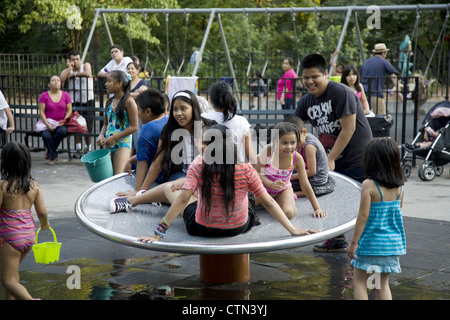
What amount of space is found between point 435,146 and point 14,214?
25.2 feet

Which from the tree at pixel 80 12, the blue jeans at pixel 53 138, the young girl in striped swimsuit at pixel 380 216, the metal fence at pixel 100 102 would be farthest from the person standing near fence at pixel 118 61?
the tree at pixel 80 12

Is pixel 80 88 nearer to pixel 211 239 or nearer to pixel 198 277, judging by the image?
pixel 198 277

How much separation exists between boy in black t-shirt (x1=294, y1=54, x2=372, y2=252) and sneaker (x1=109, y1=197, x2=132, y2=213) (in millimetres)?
1962

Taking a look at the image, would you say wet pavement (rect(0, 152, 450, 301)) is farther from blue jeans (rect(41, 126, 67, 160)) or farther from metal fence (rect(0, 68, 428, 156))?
blue jeans (rect(41, 126, 67, 160))

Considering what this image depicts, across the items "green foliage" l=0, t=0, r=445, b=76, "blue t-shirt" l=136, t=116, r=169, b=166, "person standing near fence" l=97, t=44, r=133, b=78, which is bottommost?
"blue t-shirt" l=136, t=116, r=169, b=166

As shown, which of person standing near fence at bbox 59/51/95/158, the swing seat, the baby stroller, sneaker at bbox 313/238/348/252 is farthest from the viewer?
person standing near fence at bbox 59/51/95/158

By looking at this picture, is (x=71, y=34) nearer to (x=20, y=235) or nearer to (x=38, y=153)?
(x=38, y=153)

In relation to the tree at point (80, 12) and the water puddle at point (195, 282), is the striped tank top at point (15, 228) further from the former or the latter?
the tree at point (80, 12)

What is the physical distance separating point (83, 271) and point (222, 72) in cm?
1849

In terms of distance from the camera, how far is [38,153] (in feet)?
43.9

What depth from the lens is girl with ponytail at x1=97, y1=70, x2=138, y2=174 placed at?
7355 mm

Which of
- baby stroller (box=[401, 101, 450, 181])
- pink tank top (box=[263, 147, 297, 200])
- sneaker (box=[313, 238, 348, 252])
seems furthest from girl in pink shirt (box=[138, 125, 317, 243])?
baby stroller (box=[401, 101, 450, 181])

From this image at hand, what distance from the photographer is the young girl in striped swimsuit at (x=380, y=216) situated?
164 inches
